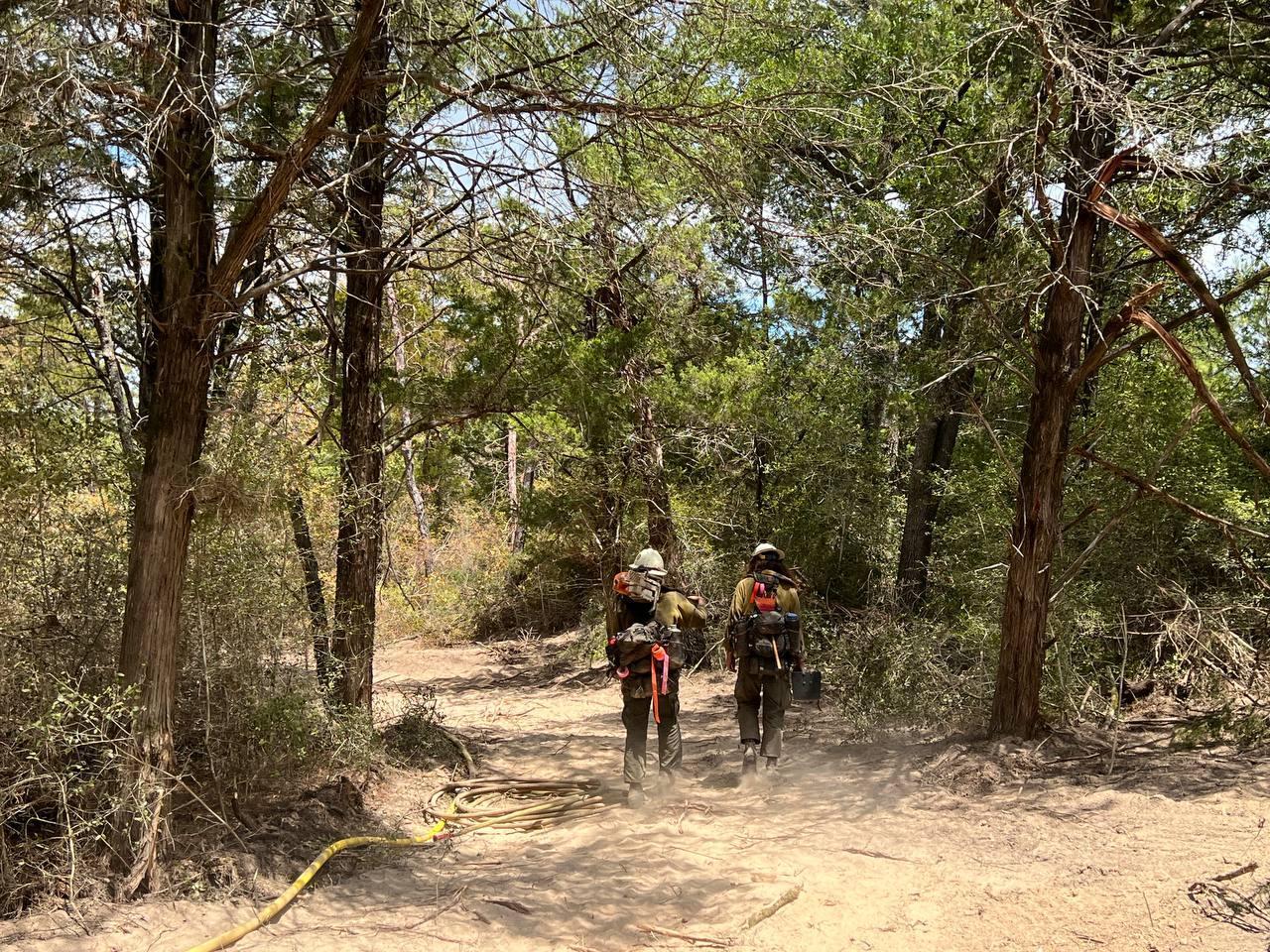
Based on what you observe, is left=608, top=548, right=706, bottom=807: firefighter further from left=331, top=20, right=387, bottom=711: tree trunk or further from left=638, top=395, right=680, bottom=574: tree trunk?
left=638, top=395, right=680, bottom=574: tree trunk

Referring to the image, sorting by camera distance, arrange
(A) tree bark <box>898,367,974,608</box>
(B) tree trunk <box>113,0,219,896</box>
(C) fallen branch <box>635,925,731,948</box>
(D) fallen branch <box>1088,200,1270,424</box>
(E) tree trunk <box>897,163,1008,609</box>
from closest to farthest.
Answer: (C) fallen branch <box>635,925,731,948</box>
(B) tree trunk <box>113,0,219,896</box>
(D) fallen branch <box>1088,200,1270,424</box>
(E) tree trunk <box>897,163,1008,609</box>
(A) tree bark <box>898,367,974,608</box>

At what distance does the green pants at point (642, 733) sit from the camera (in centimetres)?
758

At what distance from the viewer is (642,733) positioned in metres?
7.62

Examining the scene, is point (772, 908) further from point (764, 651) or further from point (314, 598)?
point (314, 598)

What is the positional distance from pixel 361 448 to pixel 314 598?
55.8 inches

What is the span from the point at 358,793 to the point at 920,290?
23.4 ft

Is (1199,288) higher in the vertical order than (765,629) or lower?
higher

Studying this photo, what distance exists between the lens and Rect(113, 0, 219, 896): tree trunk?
5230mm

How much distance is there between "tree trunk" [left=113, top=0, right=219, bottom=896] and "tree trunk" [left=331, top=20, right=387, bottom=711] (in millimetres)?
2310

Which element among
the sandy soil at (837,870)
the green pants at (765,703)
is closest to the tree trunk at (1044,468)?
the sandy soil at (837,870)

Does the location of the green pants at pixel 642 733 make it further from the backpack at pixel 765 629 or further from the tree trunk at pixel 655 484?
the tree trunk at pixel 655 484

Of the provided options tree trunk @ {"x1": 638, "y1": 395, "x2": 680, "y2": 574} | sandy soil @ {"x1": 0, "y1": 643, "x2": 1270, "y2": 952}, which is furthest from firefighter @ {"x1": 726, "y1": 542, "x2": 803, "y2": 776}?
tree trunk @ {"x1": 638, "y1": 395, "x2": 680, "y2": 574}

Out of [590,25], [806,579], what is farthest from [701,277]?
[590,25]

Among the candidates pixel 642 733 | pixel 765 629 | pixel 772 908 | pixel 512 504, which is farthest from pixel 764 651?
pixel 512 504
